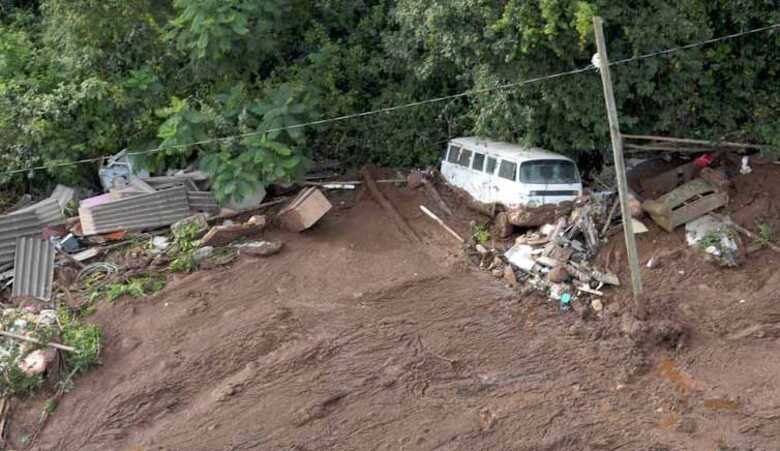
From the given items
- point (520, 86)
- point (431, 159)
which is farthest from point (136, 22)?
point (520, 86)

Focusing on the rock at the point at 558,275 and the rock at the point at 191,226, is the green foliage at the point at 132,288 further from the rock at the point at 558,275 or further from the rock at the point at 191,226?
the rock at the point at 558,275

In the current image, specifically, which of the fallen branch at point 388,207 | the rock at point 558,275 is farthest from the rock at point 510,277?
the fallen branch at point 388,207

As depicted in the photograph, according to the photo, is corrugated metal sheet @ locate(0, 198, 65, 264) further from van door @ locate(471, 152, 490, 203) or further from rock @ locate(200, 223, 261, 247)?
van door @ locate(471, 152, 490, 203)

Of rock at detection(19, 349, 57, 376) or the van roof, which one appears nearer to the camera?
rock at detection(19, 349, 57, 376)

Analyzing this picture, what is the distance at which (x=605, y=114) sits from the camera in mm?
13383

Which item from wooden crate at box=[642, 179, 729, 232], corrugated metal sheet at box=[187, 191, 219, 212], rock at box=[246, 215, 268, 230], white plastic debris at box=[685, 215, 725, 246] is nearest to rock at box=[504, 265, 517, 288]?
wooden crate at box=[642, 179, 729, 232]

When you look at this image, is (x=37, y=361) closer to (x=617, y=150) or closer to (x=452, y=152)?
(x=452, y=152)

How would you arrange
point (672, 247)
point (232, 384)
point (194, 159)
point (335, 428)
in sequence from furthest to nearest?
point (194, 159)
point (672, 247)
point (232, 384)
point (335, 428)

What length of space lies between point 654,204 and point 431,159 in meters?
4.97

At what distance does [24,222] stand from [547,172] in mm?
9106

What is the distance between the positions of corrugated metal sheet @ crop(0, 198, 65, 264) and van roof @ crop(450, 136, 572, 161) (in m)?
7.59

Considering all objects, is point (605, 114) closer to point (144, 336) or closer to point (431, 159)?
point (431, 159)

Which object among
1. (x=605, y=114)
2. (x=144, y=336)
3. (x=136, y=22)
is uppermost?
(x=136, y=22)

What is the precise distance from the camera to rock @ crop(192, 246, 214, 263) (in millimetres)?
13633
